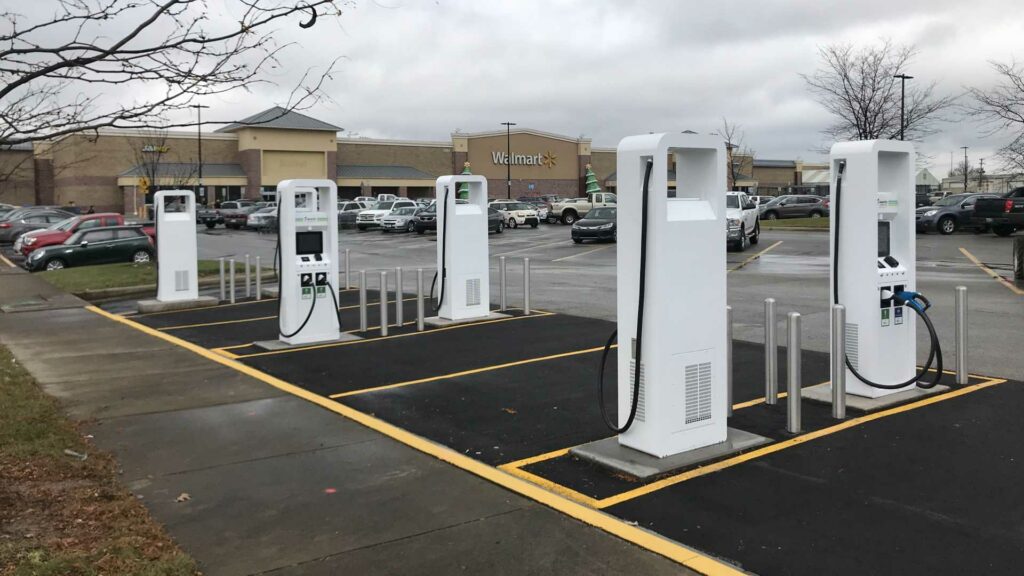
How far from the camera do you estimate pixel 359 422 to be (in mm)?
7652

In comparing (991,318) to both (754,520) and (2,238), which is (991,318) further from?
(2,238)

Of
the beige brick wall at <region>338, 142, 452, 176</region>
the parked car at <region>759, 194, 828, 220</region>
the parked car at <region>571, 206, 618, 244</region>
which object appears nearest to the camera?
the parked car at <region>571, 206, 618, 244</region>

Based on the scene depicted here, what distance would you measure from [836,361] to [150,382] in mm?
7118

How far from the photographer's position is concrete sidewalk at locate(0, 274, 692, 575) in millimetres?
4684

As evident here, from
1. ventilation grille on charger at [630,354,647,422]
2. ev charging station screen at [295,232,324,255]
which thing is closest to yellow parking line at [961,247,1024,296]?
ev charging station screen at [295,232,324,255]

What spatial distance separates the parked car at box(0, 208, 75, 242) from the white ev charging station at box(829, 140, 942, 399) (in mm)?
36586

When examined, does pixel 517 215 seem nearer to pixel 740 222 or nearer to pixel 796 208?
pixel 796 208

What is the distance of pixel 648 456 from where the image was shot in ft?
20.3

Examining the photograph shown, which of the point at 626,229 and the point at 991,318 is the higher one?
the point at 626,229

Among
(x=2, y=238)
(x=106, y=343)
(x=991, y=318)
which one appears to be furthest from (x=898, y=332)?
(x=2, y=238)

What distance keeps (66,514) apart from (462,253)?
892 cm

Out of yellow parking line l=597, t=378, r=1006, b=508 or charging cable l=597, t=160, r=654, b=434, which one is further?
charging cable l=597, t=160, r=654, b=434

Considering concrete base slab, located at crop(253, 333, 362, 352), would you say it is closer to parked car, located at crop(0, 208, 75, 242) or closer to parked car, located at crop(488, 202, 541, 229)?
parked car, located at crop(0, 208, 75, 242)

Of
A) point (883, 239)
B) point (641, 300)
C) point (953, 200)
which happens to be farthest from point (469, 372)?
point (953, 200)
